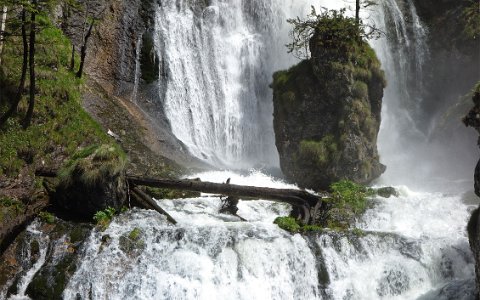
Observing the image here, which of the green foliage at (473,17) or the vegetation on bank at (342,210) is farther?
the green foliage at (473,17)

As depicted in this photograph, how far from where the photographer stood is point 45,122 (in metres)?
13.5

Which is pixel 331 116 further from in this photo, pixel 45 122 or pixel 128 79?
pixel 45 122

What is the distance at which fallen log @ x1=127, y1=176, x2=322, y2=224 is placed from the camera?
12.0 m

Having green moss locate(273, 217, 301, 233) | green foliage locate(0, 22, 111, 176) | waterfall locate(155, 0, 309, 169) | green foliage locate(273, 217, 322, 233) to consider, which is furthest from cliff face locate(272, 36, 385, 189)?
green foliage locate(0, 22, 111, 176)

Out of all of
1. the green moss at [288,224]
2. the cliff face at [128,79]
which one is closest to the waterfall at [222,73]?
the cliff face at [128,79]

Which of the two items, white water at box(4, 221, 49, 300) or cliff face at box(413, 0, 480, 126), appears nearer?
white water at box(4, 221, 49, 300)

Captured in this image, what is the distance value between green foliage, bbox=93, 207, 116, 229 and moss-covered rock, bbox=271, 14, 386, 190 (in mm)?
8967

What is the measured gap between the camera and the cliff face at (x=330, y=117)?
17.6 meters

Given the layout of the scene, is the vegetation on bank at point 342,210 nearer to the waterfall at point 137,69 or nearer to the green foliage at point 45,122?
the green foliage at point 45,122

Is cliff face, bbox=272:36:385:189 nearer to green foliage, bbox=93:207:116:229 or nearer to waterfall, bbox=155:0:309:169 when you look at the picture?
waterfall, bbox=155:0:309:169

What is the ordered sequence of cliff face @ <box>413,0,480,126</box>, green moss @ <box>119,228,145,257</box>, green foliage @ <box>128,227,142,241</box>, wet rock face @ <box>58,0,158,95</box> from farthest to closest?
cliff face @ <box>413,0,480,126</box>
wet rock face @ <box>58,0,158,95</box>
green foliage @ <box>128,227,142,241</box>
green moss @ <box>119,228,145,257</box>

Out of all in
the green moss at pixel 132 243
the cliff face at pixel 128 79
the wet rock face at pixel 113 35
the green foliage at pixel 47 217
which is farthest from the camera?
the wet rock face at pixel 113 35

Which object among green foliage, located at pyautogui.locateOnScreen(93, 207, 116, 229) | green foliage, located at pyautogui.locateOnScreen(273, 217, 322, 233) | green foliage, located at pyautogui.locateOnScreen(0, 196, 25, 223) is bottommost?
green foliage, located at pyautogui.locateOnScreen(273, 217, 322, 233)

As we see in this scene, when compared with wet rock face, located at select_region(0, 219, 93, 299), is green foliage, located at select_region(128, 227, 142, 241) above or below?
above
